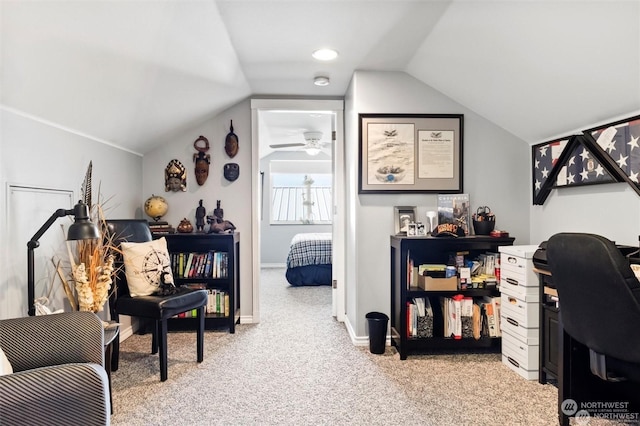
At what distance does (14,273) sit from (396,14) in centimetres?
260

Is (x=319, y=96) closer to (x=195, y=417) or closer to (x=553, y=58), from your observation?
(x=553, y=58)

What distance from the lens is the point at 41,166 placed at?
2.13 meters

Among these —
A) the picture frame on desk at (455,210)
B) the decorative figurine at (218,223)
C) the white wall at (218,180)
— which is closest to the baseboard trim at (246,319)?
the white wall at (218,180)

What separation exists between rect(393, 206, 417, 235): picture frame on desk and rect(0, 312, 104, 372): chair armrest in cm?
Result: 224

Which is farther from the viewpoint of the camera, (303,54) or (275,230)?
(275,230)

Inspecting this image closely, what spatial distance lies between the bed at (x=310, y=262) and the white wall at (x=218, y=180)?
1760 millimetres

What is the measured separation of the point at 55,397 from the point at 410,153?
2748mm

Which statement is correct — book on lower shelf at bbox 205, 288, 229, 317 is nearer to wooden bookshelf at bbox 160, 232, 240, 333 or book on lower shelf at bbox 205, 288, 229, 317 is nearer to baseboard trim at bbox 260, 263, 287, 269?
wooden bookshelf at bbox 160, 232, 240, 333

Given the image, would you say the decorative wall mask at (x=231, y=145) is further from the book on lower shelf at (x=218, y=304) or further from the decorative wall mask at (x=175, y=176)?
the book on lower shelf at (x=218, y=304)

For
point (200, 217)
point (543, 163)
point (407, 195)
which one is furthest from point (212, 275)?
point (543, 163)

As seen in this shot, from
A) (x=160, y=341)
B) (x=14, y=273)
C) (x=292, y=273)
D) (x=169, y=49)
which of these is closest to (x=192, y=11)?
(x=169, y=49)

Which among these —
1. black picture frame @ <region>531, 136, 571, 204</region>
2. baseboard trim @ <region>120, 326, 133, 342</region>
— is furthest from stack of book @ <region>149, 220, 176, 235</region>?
black picture frame @ <region>531, 136, 571, 204</region>

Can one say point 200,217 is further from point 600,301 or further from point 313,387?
point 600,301

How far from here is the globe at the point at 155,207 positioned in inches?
133
